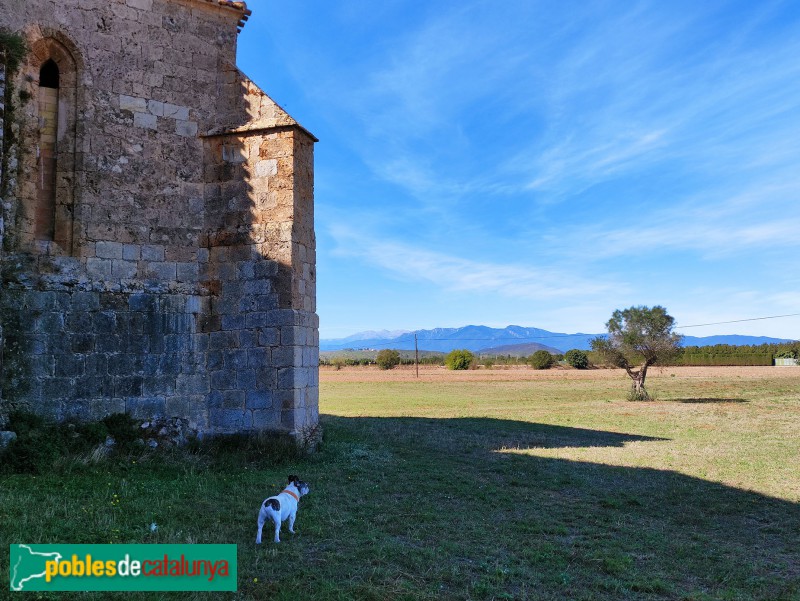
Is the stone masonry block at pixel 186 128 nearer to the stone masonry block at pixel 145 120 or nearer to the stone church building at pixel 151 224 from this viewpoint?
the stone church building at pixel 151 224

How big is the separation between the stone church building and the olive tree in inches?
835

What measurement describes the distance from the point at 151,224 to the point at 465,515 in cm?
664

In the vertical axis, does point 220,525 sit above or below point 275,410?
below

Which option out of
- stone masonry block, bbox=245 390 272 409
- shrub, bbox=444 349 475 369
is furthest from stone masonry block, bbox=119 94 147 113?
shrub, bbox=444 349 475 369

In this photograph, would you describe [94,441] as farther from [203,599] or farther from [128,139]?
[203,599]

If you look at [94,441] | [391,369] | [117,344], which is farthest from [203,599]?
[391,369]

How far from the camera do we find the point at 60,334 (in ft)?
27.8

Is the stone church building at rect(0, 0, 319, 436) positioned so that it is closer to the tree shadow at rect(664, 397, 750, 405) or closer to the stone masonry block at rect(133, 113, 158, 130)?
the stone masonry block at rect(133, 113, 158, 130)

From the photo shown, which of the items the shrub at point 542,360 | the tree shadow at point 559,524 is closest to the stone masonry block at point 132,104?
the tree shadow at point 559,524

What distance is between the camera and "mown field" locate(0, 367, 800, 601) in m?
4.84

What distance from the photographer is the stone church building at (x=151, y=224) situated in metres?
8.51

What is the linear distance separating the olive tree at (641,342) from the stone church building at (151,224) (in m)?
21.2

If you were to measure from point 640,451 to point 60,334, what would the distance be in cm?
1110

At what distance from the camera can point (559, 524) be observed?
22.0ft
